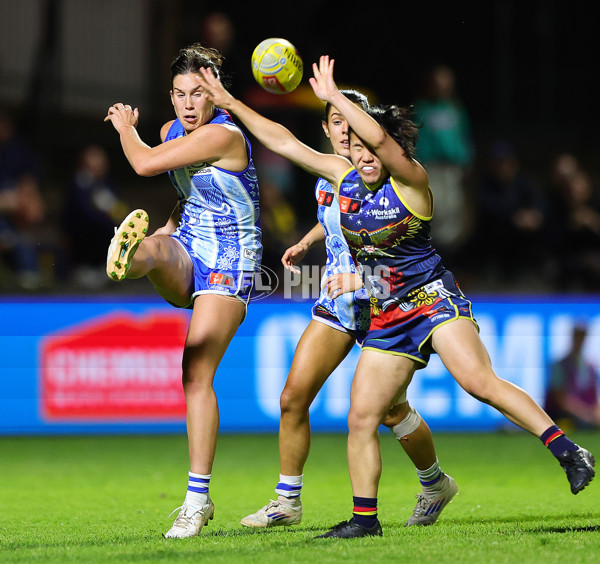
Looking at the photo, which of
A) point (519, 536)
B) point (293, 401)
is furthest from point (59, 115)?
point (519, 536)

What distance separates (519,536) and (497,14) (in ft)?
38.0

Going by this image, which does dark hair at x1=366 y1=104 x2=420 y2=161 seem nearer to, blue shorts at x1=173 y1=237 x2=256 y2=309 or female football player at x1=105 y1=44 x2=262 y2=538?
female football player at x1=105 y1=44 x2=262 y2=538

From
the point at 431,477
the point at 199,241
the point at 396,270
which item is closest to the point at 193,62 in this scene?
the point at 199,241

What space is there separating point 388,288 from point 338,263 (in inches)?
22.1

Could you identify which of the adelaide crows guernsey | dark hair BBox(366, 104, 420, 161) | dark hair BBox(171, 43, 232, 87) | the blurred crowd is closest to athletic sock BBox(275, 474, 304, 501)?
the adelaide crows guernsey

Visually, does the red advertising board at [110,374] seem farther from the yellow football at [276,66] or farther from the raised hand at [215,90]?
the raised hand at [215,90]

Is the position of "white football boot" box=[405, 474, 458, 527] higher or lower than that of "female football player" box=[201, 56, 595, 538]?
lower

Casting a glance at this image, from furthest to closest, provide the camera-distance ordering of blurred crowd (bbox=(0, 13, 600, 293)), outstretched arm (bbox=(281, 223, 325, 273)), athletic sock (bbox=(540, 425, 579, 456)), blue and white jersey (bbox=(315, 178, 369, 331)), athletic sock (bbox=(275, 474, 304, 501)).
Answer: blurred crowd (bbox=(0, 13, 600, 293)) → outstretched arm (bbox=(281, 223, 325, 273)) → athletic sock (bbox=(275, 474, 304, 501)) → blue and white jersey (bbox=(315, 178, 369, 331)) → athletic sock (bbox=(540, 425, 579, 456))

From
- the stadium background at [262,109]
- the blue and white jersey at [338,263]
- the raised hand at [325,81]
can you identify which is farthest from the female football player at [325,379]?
the stadium background at [262,109]

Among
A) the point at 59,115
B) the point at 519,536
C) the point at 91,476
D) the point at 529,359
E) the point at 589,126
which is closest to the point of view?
the point at 519,536

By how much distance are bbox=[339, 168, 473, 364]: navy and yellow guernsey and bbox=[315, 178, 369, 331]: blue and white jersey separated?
31 centimetres

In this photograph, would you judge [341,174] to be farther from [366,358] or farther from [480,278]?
[480,278]

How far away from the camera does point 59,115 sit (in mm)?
13867

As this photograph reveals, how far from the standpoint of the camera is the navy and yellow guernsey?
520 cm
